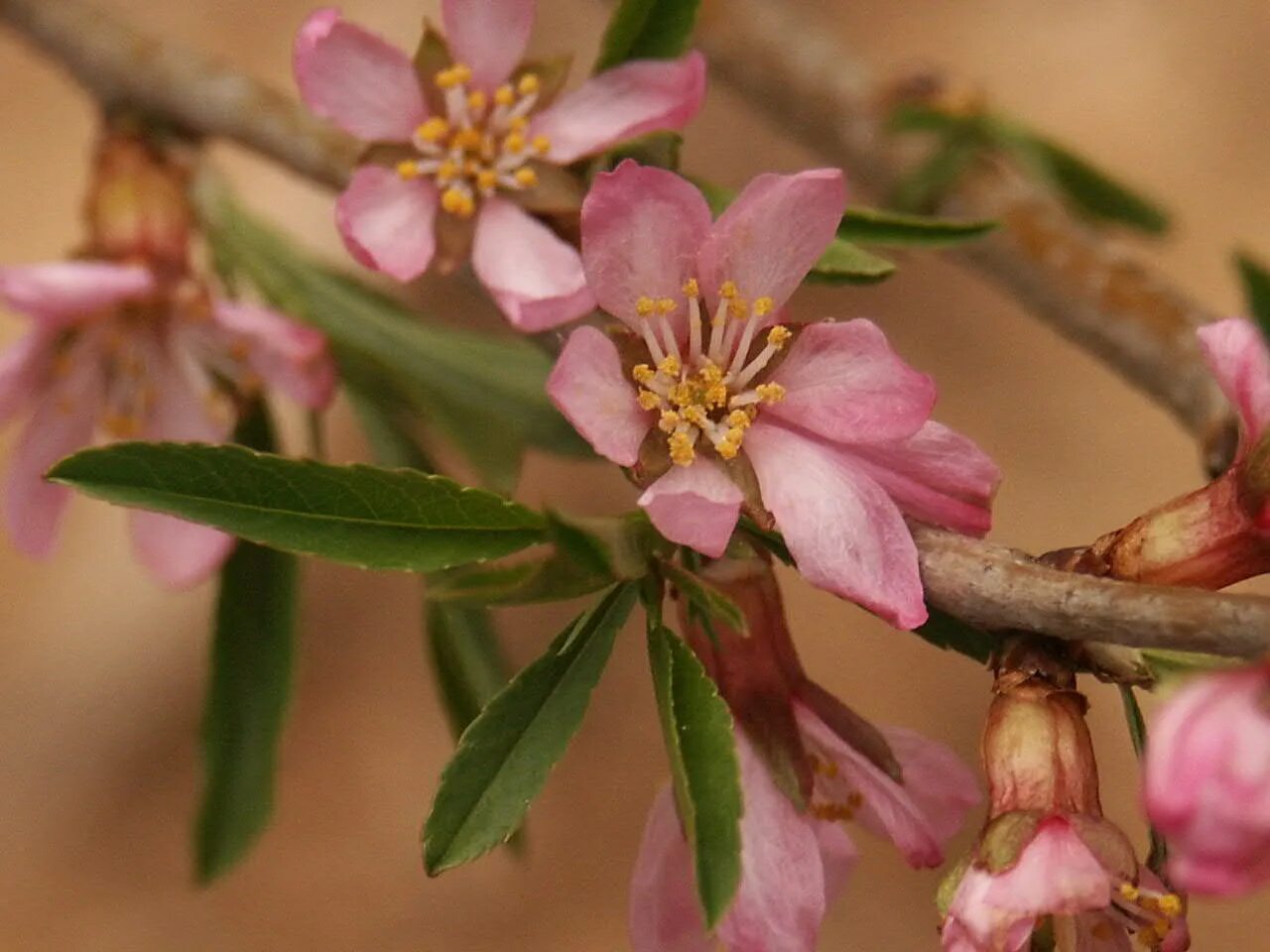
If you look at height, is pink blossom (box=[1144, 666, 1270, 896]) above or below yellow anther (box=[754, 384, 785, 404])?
below

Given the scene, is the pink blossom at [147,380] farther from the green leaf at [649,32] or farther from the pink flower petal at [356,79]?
the green leaf at [649,32]

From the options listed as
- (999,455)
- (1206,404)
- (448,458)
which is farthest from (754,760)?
(999,455)

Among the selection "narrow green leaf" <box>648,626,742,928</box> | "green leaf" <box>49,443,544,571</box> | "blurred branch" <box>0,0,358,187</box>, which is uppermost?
"blurred branch" <box>0,0,358,187</box>

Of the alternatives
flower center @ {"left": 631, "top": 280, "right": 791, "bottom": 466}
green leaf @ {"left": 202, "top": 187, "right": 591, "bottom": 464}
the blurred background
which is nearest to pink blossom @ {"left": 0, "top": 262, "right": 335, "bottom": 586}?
green leaf @ {"left": 202, "top": 187, "right": 591, "bottom": 464}

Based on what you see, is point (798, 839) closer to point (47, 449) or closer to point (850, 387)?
point (850, 387)

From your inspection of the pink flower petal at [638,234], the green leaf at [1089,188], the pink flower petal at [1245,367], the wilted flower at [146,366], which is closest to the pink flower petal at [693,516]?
the pink flower petal at [638,234]

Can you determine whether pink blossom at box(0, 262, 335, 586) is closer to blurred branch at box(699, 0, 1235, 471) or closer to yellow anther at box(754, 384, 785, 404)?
yellow anther at box(754, 384, 785, 404)
